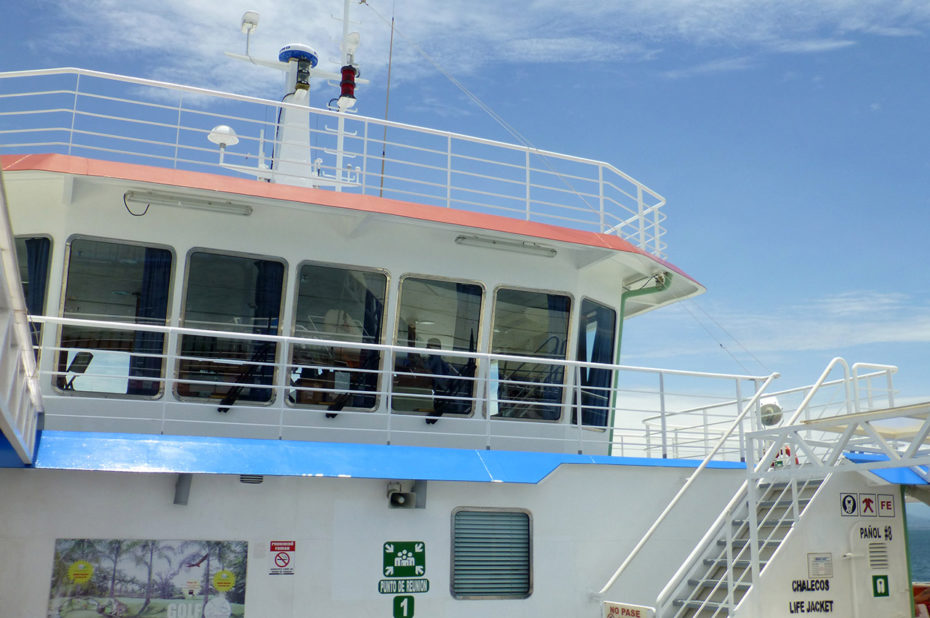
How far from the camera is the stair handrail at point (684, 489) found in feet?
28.3

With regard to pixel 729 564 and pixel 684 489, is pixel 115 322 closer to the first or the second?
pixel 684 489

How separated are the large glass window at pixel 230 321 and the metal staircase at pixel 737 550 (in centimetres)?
475

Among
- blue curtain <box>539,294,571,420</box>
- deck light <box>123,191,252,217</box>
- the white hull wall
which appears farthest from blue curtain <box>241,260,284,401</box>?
blue curtain <box>539,294,571,420</box>

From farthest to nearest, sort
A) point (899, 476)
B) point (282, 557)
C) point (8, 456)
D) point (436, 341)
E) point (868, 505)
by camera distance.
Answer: point (436, 341) < point (899, 476) < point (868, 505) < point (282, 557) < point (8, 456)

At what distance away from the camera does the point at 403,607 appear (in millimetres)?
7961

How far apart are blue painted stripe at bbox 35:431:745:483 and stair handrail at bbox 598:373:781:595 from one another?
0.79 metres

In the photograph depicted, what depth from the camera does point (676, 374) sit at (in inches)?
373

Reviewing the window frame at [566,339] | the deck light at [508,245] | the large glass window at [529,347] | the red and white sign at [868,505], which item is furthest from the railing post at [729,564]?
the deck light at [508,245]

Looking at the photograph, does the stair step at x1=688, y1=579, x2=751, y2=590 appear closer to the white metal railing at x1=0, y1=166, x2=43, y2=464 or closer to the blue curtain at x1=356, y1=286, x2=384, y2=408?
the blue curtain at x1=356, y1=286, x2=384, y2=408

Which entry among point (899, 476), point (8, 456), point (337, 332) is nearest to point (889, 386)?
point (899, 476)

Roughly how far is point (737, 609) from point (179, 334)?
6213 mm

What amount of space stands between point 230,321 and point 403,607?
137 inches

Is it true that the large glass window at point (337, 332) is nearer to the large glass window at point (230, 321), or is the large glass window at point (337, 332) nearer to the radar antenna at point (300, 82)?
the large glass window at point (230, 321)

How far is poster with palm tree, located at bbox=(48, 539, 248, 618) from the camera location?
23.6ft
